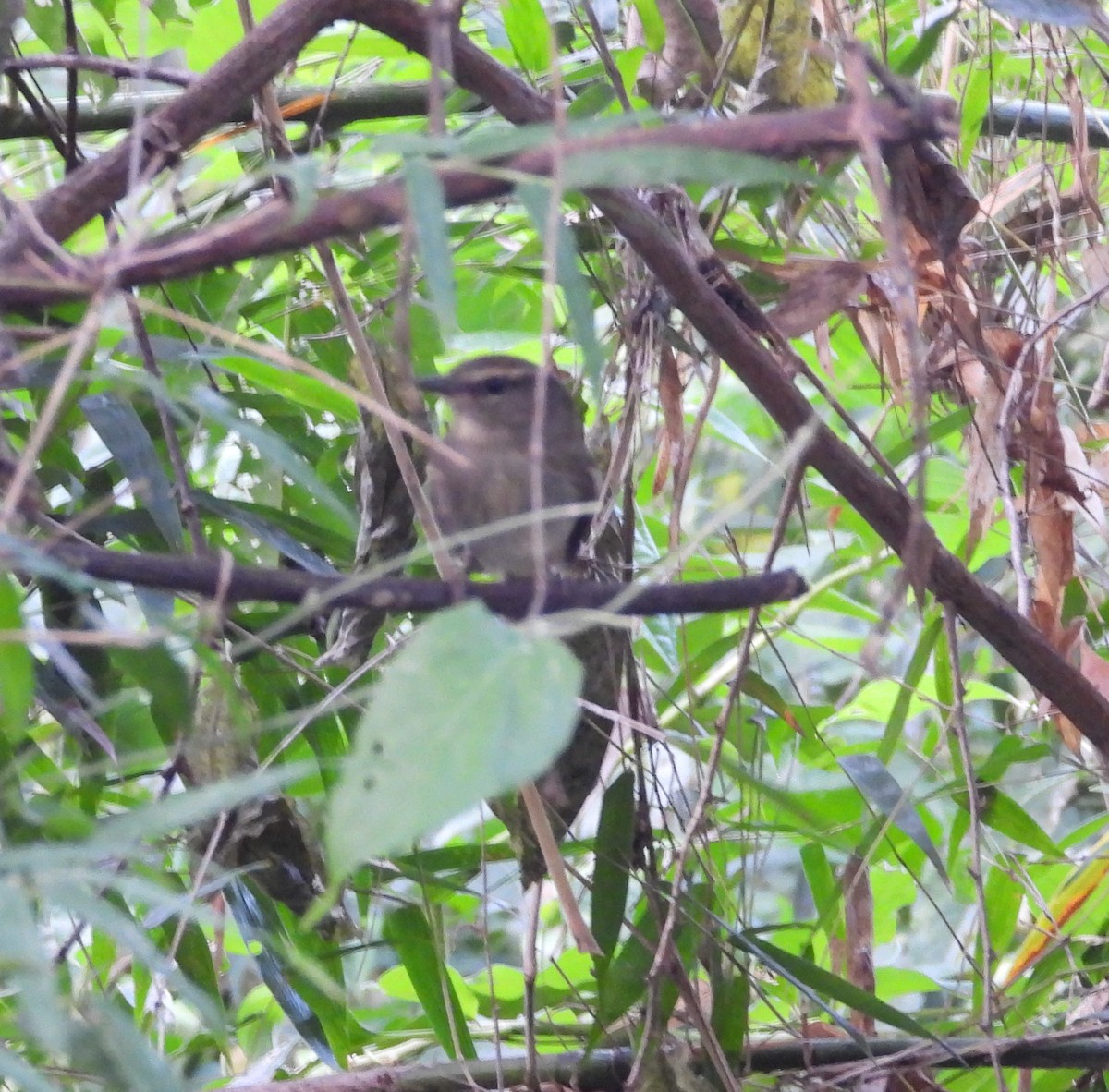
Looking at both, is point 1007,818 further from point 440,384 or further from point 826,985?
point 440,384

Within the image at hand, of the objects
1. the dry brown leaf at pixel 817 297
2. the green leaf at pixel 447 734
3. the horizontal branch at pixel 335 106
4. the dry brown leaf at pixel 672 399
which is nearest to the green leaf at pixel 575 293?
the green leaf at pixel 447 734

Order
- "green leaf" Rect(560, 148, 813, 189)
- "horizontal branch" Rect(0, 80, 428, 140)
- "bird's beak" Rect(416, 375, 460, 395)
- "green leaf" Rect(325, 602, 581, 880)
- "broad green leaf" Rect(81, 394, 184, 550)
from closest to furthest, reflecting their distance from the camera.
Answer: "green leaf" Rect(325, 602, 581, 880) → "green leaf" Rect(560, 148, 813, 189) → "broad green leaf" Rect(81, 394, 184, 550) → "horizontal branch" Rect(0, 80, 428, 140) → "bird's beak" Rect(416, 375, 460, 395)

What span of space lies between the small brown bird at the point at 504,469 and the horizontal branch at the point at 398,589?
1.32 metres

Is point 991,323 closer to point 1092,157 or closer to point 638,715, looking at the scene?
point 1092,157

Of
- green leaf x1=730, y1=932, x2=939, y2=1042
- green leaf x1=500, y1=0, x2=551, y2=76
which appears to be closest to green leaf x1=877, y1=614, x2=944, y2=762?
green leaf x1=730, y1=932, x2=939, y2=1042

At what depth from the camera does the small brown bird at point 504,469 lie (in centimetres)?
231

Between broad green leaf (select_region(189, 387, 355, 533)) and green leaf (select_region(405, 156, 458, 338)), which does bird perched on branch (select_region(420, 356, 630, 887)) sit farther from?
green leaf (select_region(405, 156, 458, 338))

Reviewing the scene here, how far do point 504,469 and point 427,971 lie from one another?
43.4 inches

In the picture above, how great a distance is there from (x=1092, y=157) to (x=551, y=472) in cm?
103

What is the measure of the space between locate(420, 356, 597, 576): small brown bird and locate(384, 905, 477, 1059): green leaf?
0.68 metres

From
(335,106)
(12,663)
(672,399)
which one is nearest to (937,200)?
(672,399)

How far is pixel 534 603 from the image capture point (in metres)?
0.79

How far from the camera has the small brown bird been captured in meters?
2.31

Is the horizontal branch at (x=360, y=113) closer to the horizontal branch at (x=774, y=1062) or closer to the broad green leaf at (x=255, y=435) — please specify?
the broad green leaf at (x=255, y=435)
